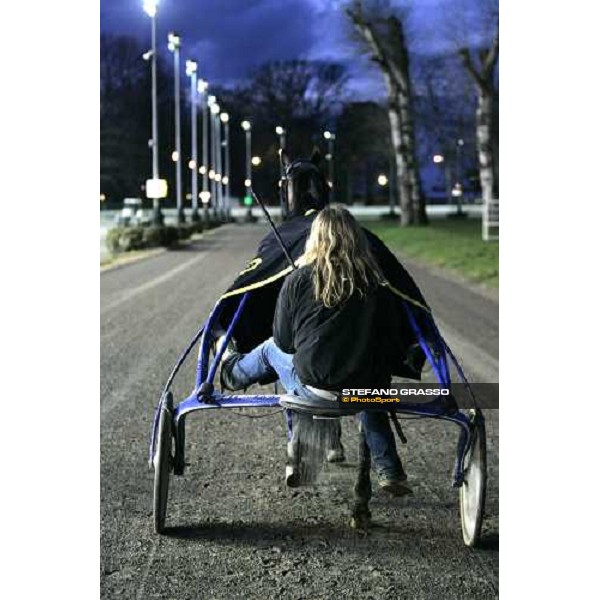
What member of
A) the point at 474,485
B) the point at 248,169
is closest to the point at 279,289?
the point at 248,169

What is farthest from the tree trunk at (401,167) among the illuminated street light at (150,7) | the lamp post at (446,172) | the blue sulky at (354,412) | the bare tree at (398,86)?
the illuminated street light at (150,7)

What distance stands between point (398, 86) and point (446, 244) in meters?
0.58

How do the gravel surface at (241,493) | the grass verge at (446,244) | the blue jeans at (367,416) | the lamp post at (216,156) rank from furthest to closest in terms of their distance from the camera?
the lamp post at (216,156)
the grass verge at (446,244)
the blue jeans at (367,416)
the gravel surface at (241,493)

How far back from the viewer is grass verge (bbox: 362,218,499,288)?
19.9 feet

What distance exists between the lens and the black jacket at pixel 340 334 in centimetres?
579

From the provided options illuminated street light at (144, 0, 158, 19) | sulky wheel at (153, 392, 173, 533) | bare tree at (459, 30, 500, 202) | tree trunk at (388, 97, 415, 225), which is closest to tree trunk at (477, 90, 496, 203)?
bare tree at (459, 30, 500, 202)

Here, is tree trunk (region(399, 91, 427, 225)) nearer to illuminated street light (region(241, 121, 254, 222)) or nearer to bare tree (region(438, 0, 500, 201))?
bare tree (region(438, 0, 500, 201))

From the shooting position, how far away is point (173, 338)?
6691 mm

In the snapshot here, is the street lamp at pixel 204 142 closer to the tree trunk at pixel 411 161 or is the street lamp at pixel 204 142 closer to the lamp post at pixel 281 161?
the lamp post at pixel 281 161

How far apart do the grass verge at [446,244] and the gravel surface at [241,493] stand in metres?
0.09

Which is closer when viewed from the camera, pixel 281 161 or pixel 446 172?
pixel 281 161

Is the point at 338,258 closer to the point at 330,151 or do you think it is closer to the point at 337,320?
the point at 337,320

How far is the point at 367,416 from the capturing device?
5922 mm
